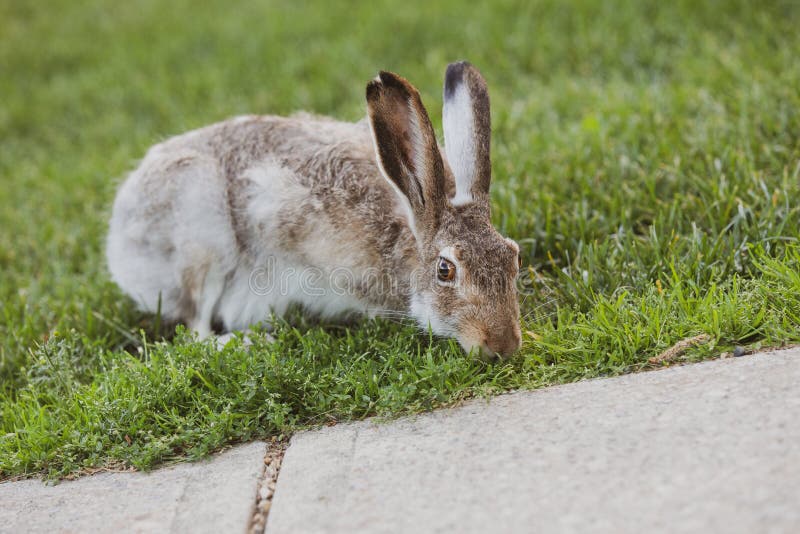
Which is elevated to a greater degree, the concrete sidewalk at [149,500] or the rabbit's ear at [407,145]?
the rabbit's ear at [407,145]

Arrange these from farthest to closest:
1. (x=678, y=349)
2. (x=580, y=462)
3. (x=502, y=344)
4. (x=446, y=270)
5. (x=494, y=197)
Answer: (x=494, y=197)
(x=446, y=270)
(x=502, y=344)
(x=678, y=349)
(x=580, y=462)

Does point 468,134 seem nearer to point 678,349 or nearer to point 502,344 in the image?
point 502,344

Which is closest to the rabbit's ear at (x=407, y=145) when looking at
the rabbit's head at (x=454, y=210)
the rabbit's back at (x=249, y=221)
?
the rabbit's head at (x=454, y=210)

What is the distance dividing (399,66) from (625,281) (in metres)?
3.77

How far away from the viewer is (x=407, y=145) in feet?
11.9

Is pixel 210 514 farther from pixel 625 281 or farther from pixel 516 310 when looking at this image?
pixel 625 281

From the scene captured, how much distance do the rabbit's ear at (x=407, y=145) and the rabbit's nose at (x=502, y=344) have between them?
0.64 metres

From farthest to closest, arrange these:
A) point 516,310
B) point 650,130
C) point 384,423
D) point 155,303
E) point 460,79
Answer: point 650,130
point 155,303
point 460,79
point 516,310
point 384,423

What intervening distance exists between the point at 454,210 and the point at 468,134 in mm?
336

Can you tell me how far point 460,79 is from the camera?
3768 millimetres

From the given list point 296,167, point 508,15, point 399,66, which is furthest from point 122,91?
point 296,167

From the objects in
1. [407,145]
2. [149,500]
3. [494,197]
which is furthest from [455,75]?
[149,500]

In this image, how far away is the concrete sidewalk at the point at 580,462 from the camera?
2301 millimetres

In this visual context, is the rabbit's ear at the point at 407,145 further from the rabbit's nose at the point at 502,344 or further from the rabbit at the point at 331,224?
the rabbit's nose at the point at 502,344
